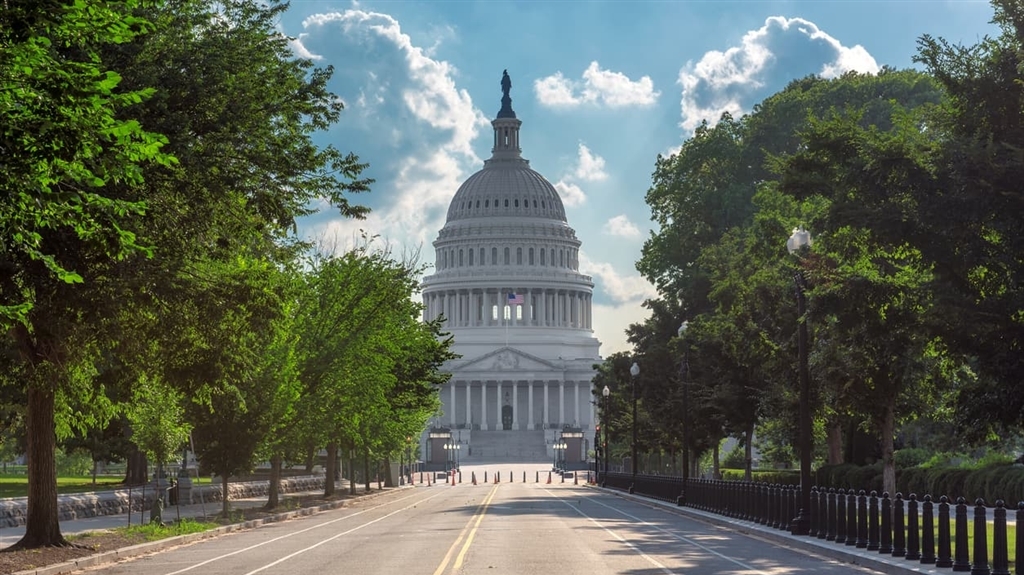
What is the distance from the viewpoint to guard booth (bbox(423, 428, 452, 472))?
160 meters

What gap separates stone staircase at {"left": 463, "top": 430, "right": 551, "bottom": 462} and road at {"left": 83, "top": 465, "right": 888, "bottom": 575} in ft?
460

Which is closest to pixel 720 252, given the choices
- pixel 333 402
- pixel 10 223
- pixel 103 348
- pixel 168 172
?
pixel 333 402

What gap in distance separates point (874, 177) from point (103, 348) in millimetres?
16239

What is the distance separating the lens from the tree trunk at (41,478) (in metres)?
26.2

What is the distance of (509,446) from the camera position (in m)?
190

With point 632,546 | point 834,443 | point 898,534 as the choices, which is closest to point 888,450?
point 834,443

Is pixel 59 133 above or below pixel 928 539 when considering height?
above

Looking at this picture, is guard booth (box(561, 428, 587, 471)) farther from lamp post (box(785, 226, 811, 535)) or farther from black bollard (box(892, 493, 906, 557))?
black bollard (box(892, 493, 906, 557))

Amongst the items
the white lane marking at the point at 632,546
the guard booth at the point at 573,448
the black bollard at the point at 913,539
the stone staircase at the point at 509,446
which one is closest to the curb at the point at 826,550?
the black bollard at the point at 913,539

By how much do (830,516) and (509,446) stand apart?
16116 cm

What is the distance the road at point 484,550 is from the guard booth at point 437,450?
381ft

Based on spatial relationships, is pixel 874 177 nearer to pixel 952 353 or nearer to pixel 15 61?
pixel 952 353

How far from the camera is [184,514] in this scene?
154ft

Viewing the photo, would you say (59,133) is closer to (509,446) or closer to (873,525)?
(873,525)
